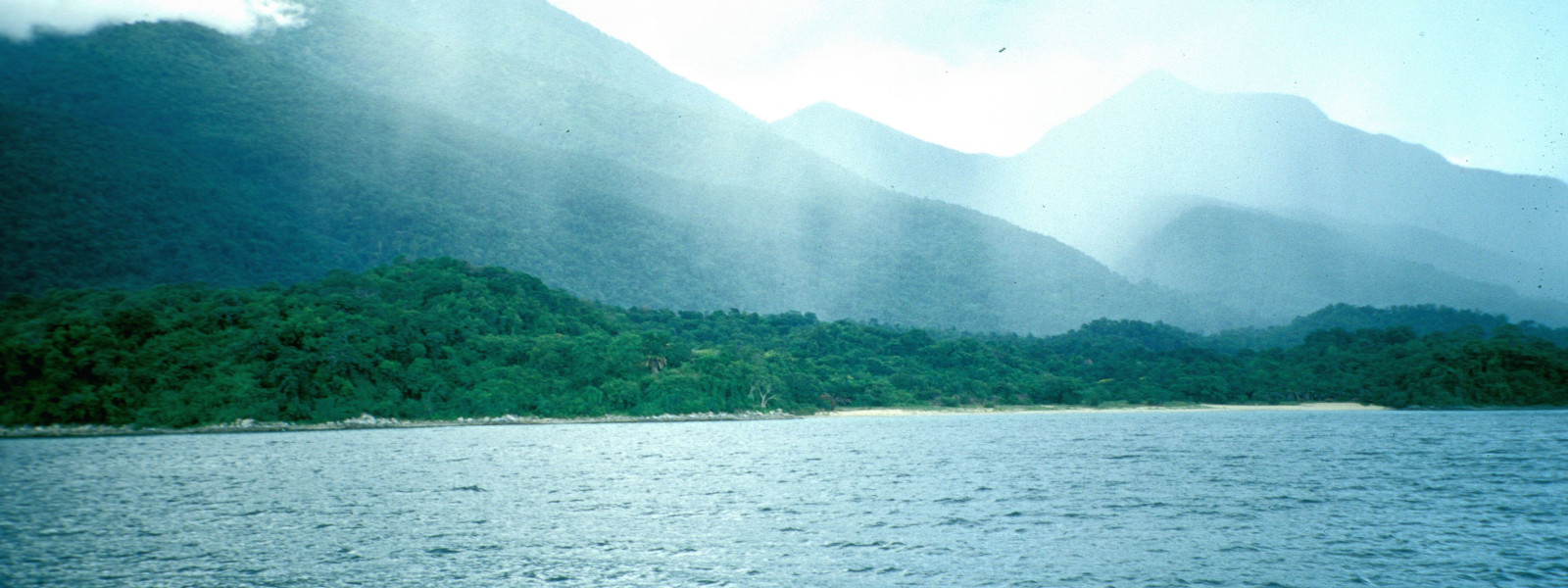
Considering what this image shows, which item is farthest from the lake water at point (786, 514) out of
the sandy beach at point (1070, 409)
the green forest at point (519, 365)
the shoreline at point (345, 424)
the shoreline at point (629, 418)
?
the sandy beach at point (1070, 409)

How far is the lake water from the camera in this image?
29.4 metres

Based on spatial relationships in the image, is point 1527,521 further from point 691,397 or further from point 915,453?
point 691,397

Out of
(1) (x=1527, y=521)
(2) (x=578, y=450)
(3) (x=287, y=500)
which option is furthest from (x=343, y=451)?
(1) (x=1527, y=521)

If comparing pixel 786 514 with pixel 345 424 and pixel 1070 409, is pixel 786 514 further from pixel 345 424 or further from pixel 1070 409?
pixel 1070 409

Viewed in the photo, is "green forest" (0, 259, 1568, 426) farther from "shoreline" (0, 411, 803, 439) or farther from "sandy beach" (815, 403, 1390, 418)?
"sandy beach" (815, 403, 1390, 418)

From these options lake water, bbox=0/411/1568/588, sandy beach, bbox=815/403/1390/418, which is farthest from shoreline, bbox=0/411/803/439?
lake water, bbox=0/411/1568/588

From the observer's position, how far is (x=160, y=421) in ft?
341

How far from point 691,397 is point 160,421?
226 ft

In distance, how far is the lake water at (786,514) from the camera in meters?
29.4

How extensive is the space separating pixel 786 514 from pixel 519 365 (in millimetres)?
103455

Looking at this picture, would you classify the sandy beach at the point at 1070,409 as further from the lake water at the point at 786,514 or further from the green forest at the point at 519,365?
the lake water at the point at 786,514

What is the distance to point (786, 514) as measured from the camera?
141 feet

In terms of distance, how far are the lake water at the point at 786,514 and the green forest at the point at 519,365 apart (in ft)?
85.9

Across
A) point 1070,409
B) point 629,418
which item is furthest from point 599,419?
point 1070,409
